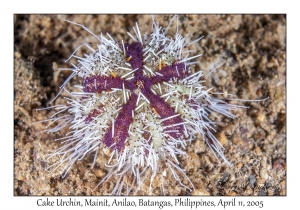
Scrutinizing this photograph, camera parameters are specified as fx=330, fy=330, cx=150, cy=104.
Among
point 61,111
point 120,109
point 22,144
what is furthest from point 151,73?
point 22,144

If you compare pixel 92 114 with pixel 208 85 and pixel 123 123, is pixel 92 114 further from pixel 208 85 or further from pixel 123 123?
pixel 208 85

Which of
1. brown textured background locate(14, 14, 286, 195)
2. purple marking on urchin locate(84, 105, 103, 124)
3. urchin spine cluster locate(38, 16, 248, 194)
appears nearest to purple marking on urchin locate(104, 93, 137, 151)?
urchin spine cluster locate(38, 16, 248, 194)

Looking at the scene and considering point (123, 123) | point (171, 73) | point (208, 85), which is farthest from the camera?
point (208, 85)

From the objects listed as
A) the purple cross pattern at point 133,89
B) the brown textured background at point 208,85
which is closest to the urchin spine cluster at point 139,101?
the purple cross pattern at point 133,89

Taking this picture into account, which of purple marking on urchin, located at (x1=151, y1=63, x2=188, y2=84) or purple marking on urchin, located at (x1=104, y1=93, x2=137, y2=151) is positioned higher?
purple marking on urchin, located at (x1=151, y1=63, x2=188, y2=84)

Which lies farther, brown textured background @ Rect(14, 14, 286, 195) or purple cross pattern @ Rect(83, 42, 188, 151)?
brown textured background @ Rect(14, 14, 286, 195)

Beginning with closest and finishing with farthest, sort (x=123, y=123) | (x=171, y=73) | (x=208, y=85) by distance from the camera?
(x=123, y=123) < (x=171, y=73) < (x=208, y=85)

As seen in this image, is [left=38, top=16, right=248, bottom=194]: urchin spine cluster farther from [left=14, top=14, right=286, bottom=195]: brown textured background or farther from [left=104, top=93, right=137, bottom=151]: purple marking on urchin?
[left=14, top=14, right=286, bottom=195]: brown textured background

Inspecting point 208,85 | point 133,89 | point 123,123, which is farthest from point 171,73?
point 208,85
